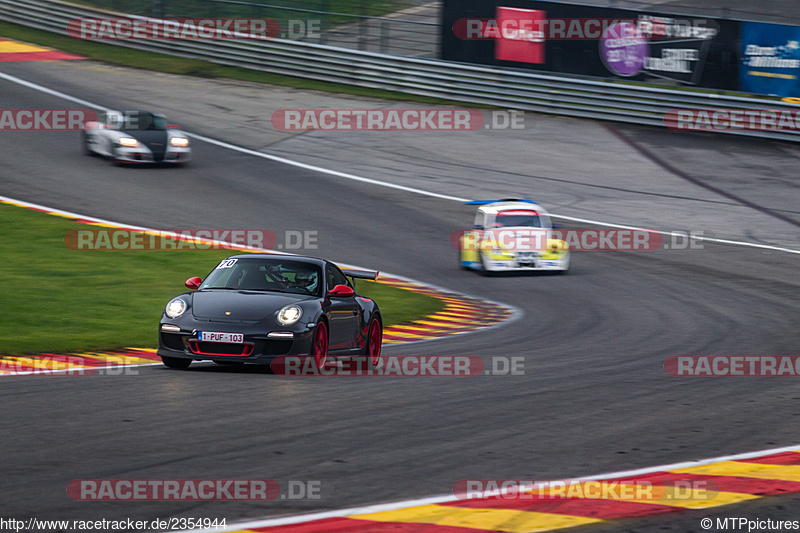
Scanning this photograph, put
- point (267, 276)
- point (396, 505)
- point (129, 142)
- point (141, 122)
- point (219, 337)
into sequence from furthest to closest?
point (129, 142) < point (141, 122) < point (267, 276) < point (219, 337) < point (396, 505)

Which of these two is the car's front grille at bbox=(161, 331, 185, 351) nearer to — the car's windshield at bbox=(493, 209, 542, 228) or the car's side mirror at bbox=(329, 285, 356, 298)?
the car's side mirror at bbox=(329, 285, 356, 298)

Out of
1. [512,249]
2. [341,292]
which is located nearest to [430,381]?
[341,292]

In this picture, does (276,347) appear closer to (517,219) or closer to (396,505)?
(396,505)

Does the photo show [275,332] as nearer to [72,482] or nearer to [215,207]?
[72,482]

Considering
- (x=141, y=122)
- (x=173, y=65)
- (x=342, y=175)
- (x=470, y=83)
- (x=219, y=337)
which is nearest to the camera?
(x=219, y=337)

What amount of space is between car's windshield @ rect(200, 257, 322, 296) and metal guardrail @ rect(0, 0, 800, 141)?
2157cm

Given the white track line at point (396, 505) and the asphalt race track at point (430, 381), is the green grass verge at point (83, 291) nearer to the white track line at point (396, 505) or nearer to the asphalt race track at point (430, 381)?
the asphalt race track at point (430, 381)

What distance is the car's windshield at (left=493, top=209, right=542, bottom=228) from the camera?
66.6 feet

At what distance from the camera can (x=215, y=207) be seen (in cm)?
2281

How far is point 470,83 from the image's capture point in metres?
32.7

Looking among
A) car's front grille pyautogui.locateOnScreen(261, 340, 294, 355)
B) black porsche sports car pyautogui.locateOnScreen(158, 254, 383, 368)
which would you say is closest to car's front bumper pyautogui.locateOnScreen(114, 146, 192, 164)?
black porsche sports car pyautogui.locateOnScreen(158, 254, 383, 368)

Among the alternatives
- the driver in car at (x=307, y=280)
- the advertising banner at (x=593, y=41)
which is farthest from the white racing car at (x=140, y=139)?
the driver in car at (x=307, y=280)

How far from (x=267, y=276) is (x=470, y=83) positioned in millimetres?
22591

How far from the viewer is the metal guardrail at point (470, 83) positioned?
30.6 metres
